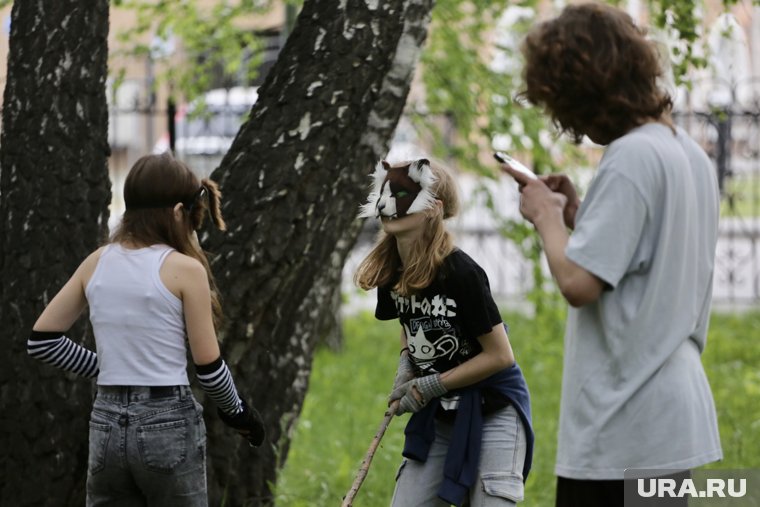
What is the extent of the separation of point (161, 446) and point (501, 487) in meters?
0.98

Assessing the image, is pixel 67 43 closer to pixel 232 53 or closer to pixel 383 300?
pixel 383 300

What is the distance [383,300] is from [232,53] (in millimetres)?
6041

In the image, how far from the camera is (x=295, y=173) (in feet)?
13.6

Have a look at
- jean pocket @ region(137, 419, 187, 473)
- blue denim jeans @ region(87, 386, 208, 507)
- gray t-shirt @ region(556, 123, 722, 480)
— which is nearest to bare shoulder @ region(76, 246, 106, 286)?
blue denim jeans @ region(87, 386, 208, 507)

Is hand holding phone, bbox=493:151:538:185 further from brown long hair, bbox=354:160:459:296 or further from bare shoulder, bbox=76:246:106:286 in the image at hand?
bare shoulder, bbox=76:246:106:286

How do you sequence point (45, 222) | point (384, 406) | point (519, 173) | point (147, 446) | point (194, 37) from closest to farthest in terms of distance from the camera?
1. point (519, 173)
2. point (147, 446)
3. point (45, 222)
4. point (384, 406)
5. point (194, 37)

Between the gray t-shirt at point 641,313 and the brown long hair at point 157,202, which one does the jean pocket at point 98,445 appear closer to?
the brown long hair at point 157,202

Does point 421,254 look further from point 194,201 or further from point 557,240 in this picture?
point 557,240

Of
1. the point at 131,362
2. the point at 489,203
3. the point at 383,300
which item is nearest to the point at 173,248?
the point at 131,362

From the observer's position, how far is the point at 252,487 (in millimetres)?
4715

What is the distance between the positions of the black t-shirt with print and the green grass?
109cm

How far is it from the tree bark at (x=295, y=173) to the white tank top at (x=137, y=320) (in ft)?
3.48

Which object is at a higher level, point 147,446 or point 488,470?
point 147,446

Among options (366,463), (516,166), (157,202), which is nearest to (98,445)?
(157,202)
